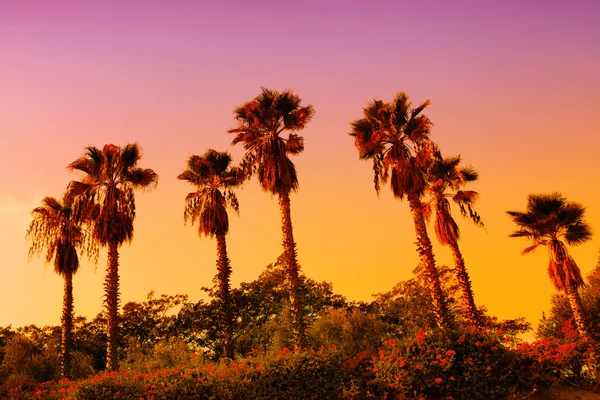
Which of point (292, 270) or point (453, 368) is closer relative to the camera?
point (453, 368)

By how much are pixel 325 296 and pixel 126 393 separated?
2750cm

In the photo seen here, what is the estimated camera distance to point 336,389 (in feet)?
50.2

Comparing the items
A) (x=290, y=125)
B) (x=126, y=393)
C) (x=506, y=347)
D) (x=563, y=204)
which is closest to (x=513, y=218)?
(x=563, y=204)

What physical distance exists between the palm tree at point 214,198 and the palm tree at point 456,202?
1240cm

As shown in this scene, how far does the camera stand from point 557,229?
31031 mm

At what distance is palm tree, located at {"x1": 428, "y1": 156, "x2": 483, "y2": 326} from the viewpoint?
29.9 metres

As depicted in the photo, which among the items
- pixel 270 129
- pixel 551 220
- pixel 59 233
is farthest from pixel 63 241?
pixel 551 220

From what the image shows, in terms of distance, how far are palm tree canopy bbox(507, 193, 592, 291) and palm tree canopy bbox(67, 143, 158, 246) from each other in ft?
78.4

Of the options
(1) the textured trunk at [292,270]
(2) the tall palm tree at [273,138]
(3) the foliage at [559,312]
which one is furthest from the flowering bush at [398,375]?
(3) the foliage at [559,312]

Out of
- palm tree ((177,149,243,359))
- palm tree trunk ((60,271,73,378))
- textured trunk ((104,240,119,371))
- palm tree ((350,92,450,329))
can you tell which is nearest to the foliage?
palm tree ((350,92,450,329))

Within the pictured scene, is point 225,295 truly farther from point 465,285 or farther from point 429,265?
point 465,285

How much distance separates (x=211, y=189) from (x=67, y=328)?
12663 mm

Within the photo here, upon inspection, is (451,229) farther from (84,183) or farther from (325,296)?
(84,183)

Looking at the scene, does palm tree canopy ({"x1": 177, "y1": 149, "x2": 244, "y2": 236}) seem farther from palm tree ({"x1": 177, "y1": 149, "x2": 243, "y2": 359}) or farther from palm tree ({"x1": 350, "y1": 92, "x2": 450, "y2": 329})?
palm tree ({"x1": 350, "y1": 92, "x2": 450, "y2": 329})
